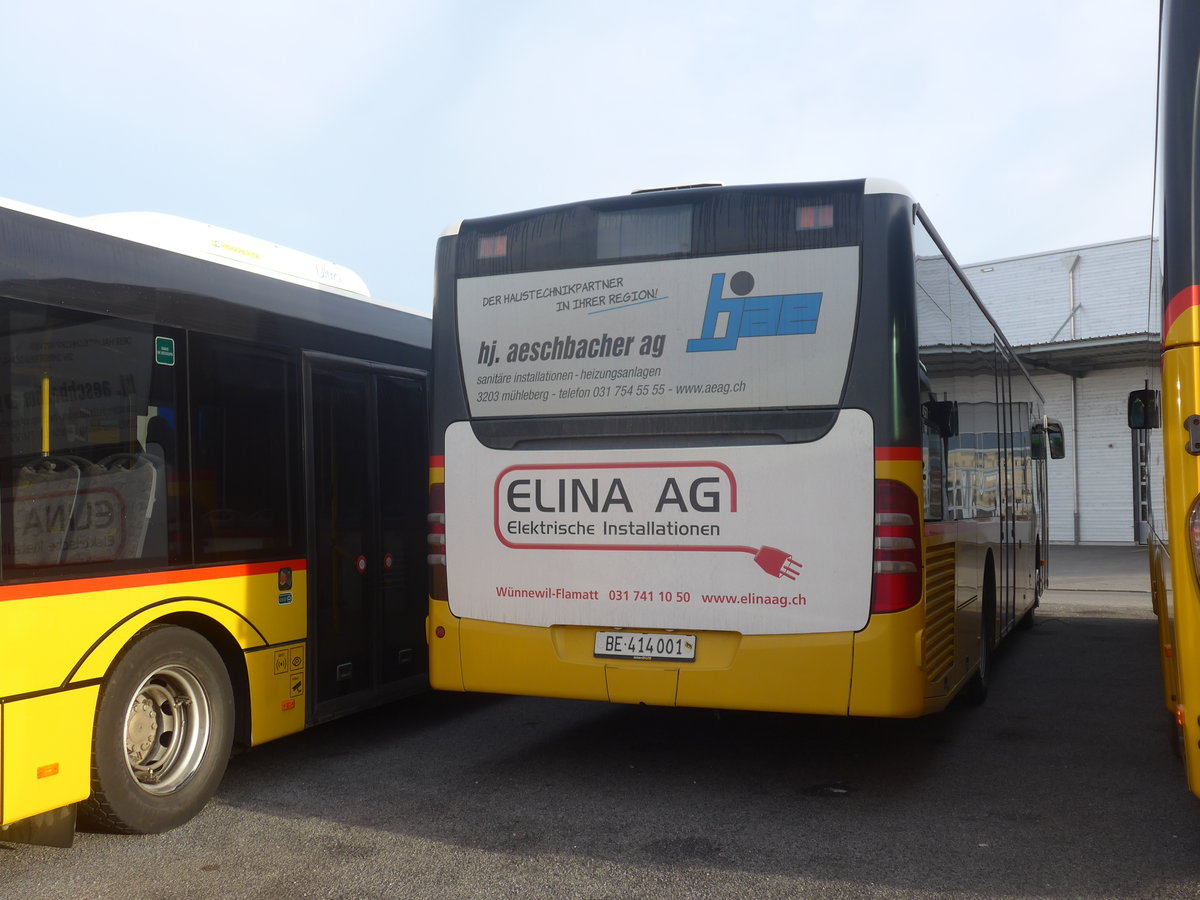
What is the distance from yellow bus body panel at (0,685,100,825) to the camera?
436 cm

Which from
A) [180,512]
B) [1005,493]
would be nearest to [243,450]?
[180,512]

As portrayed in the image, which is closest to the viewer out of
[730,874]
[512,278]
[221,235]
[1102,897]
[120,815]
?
[1102,897]

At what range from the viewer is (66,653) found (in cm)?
465

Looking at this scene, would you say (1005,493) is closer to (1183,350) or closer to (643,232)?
(643,232)

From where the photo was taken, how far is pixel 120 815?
16.1 ft

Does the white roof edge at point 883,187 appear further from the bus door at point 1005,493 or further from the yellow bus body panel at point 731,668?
the bus door at point 1005,493

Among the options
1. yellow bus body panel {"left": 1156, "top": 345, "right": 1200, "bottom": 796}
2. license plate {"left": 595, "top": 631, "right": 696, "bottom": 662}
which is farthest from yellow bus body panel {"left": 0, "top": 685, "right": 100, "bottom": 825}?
yellow bus body panel {"left": 1156, "top": 345, "right": 1200, "bottom": 796}

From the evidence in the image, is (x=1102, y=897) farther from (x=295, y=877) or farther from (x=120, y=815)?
(x=120, y=815)

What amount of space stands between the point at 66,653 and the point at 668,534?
2.72 metres

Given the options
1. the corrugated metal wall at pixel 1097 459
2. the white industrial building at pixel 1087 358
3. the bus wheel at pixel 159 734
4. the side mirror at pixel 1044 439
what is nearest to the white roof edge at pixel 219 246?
the bus wheel at pixel 159 734

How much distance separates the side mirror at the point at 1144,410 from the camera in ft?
21.6

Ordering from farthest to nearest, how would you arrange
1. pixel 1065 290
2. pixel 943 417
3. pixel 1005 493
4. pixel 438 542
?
1. pixel 1065 290
2. pixel 1005 493
3. pixel 943 417
4. pixel 438 542

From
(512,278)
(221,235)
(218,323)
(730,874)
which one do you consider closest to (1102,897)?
(730,874)

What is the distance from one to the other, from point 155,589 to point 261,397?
4.30 feet
